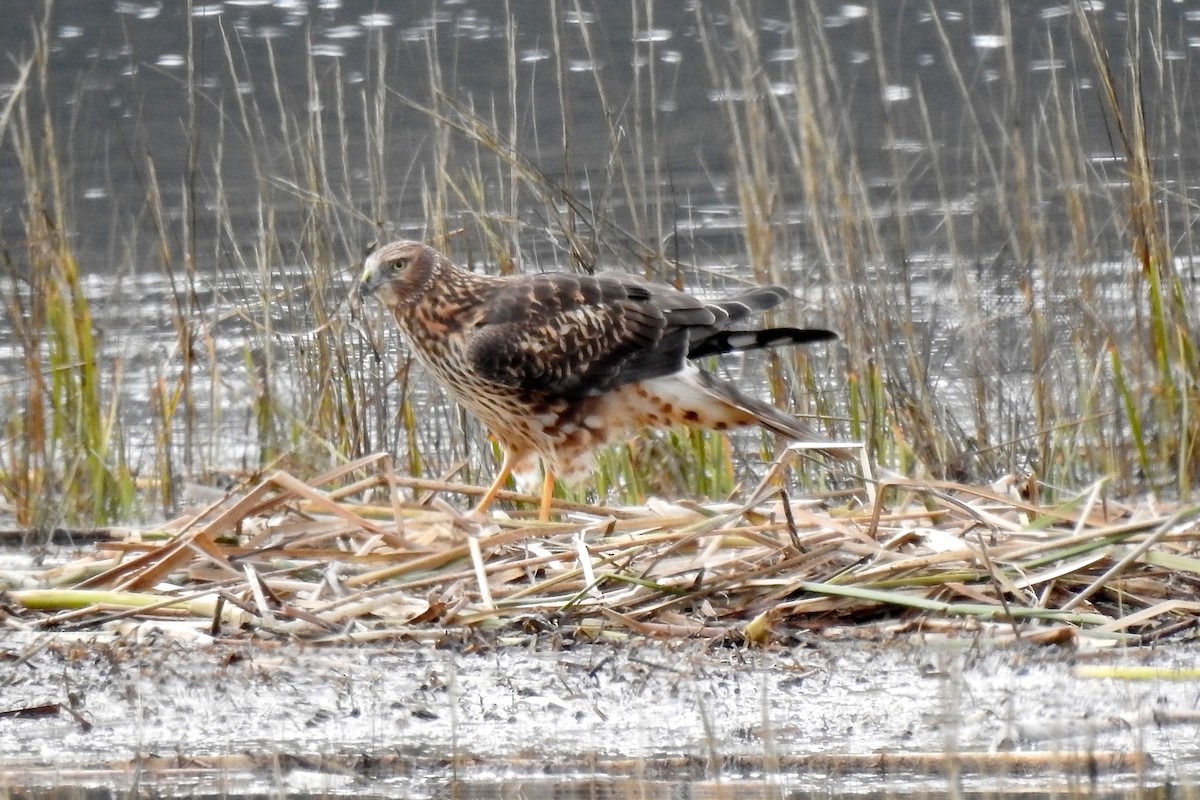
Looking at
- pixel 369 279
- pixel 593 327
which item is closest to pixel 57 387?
pixel 369 279

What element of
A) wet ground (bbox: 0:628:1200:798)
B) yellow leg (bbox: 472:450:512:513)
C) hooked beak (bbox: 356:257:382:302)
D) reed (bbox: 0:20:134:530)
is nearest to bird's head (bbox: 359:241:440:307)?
hooked beak (bbox: 356:257:382:302)

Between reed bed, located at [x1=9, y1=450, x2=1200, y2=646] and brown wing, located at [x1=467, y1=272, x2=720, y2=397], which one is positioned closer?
reed bed, located at [x1=9, y1=450, x2=1200, y2=646]

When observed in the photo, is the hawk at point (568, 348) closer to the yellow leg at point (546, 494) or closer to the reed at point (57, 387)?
the yellow leg at point (546, 494)

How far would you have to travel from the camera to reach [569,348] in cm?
548

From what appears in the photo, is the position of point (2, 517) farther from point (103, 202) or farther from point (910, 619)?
point (103, 202)

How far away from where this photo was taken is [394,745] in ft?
11.9

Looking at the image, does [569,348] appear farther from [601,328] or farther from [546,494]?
[546,494]

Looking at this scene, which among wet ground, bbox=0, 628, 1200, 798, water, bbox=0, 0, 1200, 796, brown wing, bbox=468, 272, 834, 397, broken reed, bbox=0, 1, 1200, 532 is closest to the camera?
wet ground, bbox=0, 628, 1200, 798

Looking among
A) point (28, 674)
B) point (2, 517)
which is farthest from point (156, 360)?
point (28, 674)

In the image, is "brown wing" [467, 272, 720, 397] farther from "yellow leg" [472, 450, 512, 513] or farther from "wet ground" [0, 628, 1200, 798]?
"wet ground" [0, 628, 1200, 798]

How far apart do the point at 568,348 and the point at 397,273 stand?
56cm

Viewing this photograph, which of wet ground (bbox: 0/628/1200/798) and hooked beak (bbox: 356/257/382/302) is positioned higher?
hooked beak (bbox: 356/257/382/302)

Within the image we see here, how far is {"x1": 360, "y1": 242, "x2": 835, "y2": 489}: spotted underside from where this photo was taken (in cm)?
544

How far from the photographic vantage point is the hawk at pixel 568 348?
5441 mm
